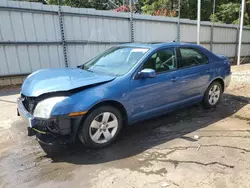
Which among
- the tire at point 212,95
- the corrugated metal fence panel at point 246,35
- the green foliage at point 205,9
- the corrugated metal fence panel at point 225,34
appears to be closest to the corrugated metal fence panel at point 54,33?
the corrugated metal fence panel at point 225,34

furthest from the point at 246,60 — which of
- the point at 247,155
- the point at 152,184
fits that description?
the point at 152,184

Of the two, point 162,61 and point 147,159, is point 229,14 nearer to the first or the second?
point 162,61

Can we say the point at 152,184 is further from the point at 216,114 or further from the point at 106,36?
the point at 106,36

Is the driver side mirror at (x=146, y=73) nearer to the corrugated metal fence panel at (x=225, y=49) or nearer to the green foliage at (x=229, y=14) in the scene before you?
the corrugated metal fence panel at (x=225, y=49)

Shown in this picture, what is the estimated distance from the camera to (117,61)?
415 centimetres

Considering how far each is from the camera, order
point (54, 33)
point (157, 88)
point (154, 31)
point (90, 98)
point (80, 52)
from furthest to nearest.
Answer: point (154, 31), point (80, 52), point (54, 33), point (157, 88), point (90, 98)

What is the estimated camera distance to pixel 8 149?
11.7ft

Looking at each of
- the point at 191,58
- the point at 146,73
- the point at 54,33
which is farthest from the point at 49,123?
the point at 54,33

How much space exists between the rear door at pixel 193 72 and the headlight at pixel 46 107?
8.18 feet

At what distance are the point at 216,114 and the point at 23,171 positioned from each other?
4.04 m

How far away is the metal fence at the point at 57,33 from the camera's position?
25.4 feet

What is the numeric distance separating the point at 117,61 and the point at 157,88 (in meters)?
0.90

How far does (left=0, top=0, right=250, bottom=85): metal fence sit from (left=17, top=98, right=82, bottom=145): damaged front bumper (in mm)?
5642

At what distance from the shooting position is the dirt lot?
2.72 m
